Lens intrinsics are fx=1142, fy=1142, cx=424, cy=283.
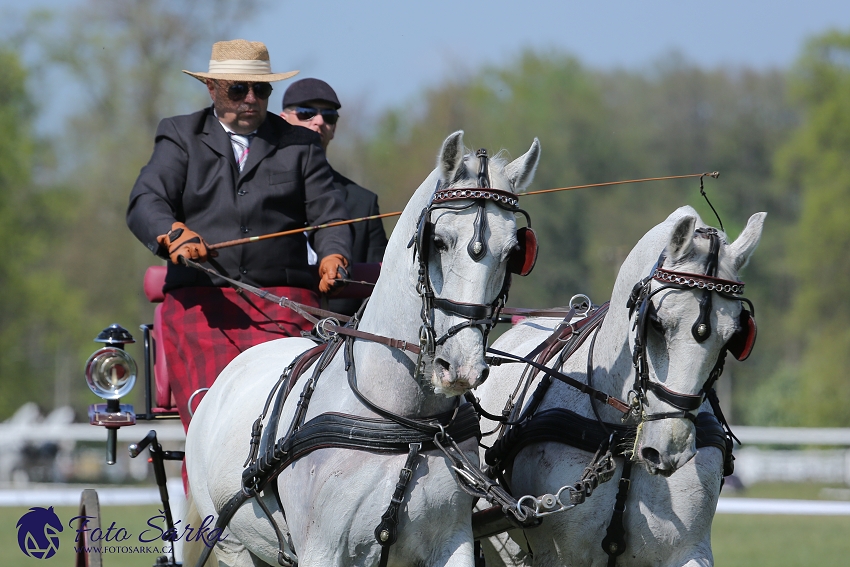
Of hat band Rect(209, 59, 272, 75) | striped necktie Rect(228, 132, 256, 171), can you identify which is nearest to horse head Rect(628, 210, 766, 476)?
striped necktie Rect(228, 132, 256, 171)

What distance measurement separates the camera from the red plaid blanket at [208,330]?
17.7 feet

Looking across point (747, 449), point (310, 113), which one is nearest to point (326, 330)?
point (310, 113)

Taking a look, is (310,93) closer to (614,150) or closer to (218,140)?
(218,140)

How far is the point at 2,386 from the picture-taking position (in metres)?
29.7

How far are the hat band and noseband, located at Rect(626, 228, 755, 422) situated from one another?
2.41 m

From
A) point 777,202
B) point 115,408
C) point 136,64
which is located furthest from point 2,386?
point 777,202

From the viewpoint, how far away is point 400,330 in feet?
12.6

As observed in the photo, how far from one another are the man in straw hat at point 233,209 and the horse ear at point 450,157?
156 centimetres

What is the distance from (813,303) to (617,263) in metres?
6.24

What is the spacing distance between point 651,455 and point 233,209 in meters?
2.41

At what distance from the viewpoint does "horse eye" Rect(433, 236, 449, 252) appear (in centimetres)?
359

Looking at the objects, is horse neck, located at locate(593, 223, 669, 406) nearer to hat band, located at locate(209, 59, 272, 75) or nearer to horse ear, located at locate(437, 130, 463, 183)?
horse ear, located at locate(437, 130, 463, 183)

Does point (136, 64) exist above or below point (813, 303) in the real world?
above

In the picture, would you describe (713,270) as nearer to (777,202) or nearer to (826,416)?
(826,416)
